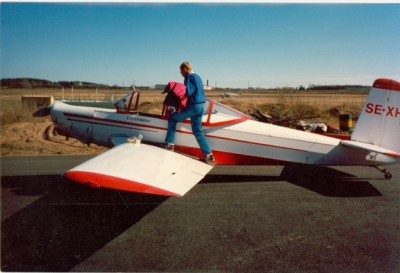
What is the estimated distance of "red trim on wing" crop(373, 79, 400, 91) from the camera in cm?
567

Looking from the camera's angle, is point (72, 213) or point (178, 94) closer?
point (72, 213)

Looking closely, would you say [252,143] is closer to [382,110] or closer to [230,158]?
[230,158]

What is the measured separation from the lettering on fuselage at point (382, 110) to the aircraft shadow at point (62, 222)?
443 cm

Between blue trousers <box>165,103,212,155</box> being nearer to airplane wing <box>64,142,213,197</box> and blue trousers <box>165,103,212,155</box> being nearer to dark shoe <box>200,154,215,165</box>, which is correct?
dark shoe <box>200,154,215,165</box>

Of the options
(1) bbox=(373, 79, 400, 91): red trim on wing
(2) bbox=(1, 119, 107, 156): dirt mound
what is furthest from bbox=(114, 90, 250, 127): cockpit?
(2) bbox=(1, 119, 107, 156): dirt mound

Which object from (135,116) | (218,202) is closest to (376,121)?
(218,202)

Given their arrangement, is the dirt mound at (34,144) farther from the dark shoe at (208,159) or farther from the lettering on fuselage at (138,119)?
the dark shoe at (208,159)

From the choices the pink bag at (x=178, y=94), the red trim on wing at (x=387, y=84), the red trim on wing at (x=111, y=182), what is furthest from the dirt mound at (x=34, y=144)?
the red trim on wing at (x=387, y=84)

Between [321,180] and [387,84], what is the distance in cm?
234

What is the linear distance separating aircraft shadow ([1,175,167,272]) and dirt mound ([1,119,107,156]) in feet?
14.6

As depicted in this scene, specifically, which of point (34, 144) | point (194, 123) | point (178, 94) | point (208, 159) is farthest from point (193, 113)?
point (34, 144)

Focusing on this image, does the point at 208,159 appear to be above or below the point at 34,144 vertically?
above

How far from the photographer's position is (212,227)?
4.39 metres

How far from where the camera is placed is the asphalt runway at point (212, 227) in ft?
11.6
